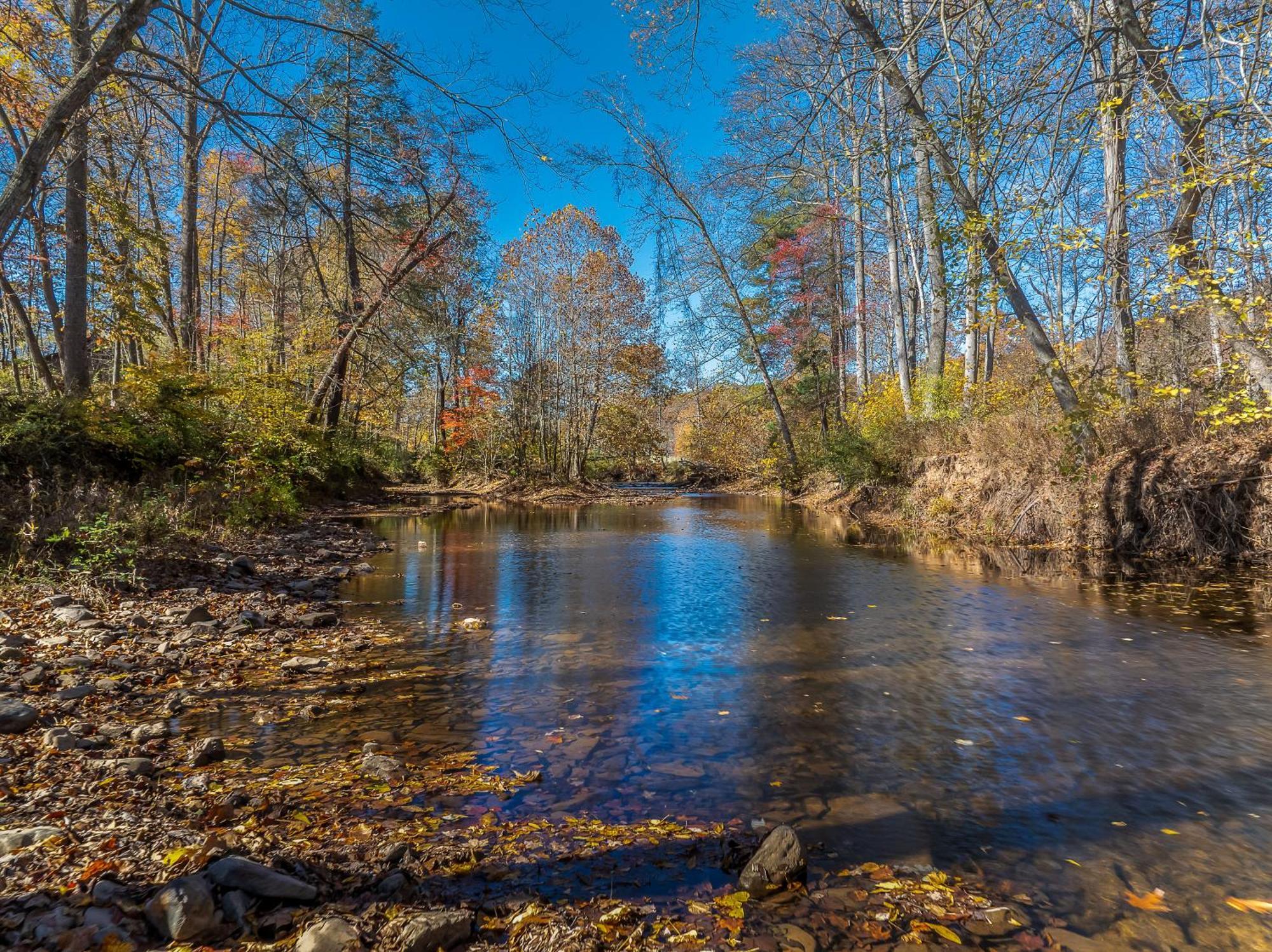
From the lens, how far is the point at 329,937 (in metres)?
1.79

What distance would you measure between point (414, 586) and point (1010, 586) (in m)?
7.57

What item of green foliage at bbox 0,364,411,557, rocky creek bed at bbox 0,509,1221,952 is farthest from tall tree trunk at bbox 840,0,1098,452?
green foliage at bbox 0,364,411,557

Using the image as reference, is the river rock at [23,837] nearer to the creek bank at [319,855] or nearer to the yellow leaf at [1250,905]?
the creek bank at [319,855]

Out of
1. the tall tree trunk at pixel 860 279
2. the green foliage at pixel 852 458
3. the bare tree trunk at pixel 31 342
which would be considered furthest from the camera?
the tall tree trunk at pixel 860 279

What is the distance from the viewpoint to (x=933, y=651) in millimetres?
5246

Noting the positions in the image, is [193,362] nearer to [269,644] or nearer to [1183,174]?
[269,644]

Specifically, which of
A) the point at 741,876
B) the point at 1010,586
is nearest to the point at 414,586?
the point at 741,876

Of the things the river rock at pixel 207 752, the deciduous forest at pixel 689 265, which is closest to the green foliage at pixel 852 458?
the deciduous forest at pixel 689 265

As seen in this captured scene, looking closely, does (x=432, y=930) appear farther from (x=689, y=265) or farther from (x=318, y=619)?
(x=689, y=265)

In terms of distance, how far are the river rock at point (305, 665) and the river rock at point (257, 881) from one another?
103 inches

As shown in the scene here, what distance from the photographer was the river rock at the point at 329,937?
1.76 meters

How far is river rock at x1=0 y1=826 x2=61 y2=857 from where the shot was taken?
2.03 m

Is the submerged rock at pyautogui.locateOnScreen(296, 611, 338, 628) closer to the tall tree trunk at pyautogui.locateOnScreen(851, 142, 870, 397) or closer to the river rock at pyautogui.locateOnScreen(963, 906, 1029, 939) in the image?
the river rock at pyautogui.locateOnScreen(963, 906, 1029, 939)

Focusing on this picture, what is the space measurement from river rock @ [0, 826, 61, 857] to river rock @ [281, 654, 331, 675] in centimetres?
226
